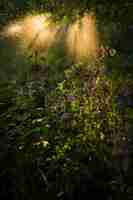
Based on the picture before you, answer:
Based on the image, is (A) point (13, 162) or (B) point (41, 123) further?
(B) point (41, 123)

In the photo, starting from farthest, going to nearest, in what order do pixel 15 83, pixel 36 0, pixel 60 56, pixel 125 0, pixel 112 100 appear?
pixel 15 83
pixel 60 56
pixel 36 0
pixel 112 100
pixel 125 0

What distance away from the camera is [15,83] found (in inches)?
185

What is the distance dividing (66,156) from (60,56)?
1.49 metres

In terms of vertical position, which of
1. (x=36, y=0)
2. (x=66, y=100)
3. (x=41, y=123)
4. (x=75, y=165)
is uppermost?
(x=36, y=0)

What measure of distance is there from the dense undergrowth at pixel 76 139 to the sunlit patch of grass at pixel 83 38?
0.60 ft

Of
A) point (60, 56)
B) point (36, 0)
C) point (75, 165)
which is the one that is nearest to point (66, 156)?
point (75, 165)

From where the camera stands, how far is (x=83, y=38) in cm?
397

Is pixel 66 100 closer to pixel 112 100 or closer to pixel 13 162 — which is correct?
pixel 112 100

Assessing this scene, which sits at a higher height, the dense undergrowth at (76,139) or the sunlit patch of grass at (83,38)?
the sunlit patch of grass at (83,38)

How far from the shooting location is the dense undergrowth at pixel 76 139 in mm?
3264

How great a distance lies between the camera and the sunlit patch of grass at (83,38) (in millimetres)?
3518

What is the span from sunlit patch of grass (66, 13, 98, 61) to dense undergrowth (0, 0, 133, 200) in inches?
7.2

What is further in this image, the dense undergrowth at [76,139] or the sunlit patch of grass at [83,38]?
the sunlit patch of grass at [83,38]

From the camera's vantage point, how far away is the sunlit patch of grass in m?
3.52
